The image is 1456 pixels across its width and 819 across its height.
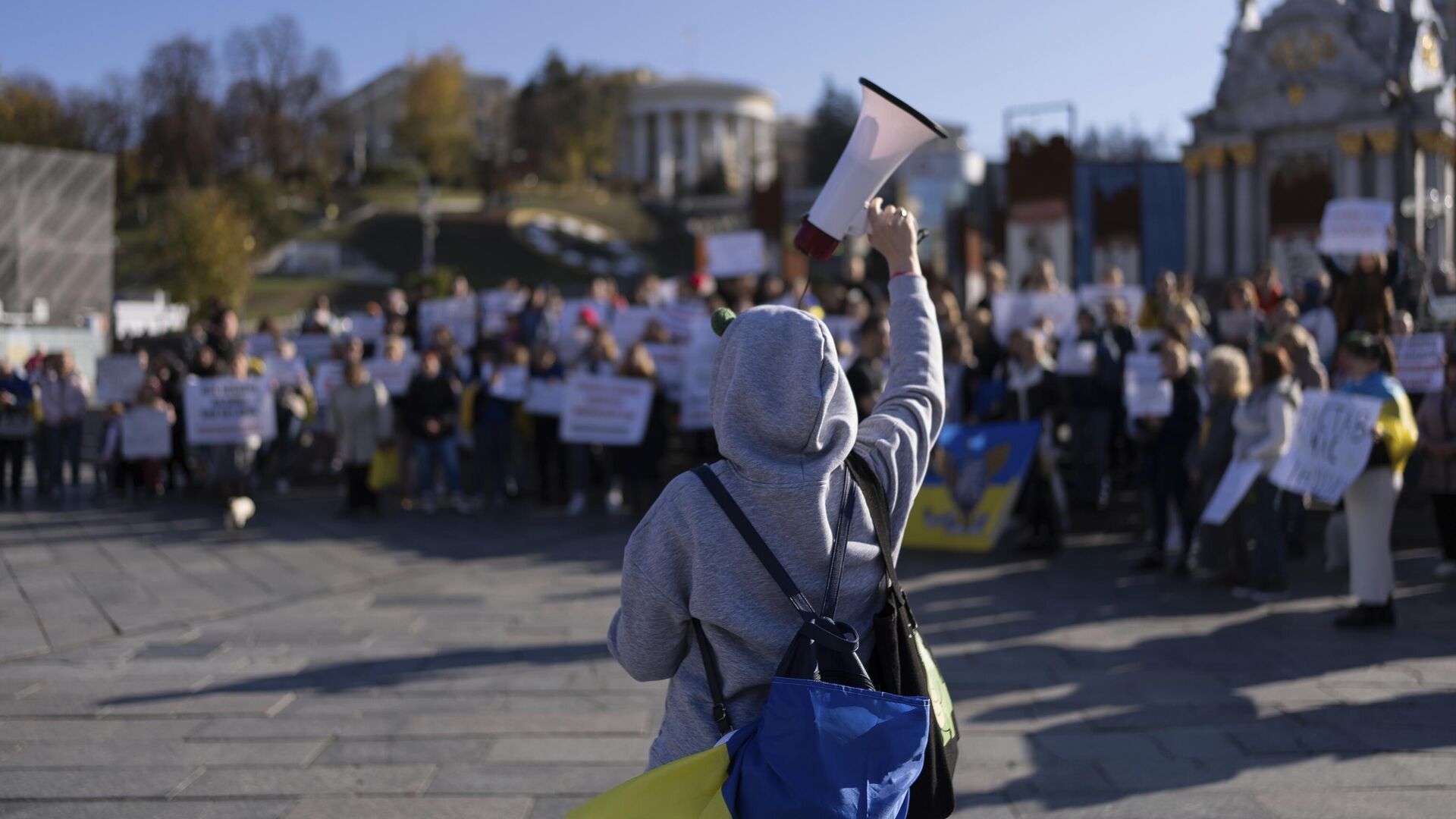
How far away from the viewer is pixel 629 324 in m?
15.9

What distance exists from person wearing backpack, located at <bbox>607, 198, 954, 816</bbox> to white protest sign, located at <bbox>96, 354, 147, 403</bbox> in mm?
14220

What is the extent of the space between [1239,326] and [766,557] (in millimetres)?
10733

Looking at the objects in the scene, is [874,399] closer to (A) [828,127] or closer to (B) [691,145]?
(A) [828,127]

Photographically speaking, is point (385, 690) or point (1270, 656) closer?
point (385, 690)

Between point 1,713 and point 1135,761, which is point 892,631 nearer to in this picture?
point 1135,761

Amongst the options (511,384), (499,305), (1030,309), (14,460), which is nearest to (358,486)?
(511,384)

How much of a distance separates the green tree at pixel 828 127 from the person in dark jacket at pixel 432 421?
82459 mm

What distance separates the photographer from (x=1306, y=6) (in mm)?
22312

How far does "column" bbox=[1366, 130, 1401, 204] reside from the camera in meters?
21.6

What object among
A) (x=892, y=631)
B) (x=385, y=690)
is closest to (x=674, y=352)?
(x=385, y=690)

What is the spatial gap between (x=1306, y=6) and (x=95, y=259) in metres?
27.2

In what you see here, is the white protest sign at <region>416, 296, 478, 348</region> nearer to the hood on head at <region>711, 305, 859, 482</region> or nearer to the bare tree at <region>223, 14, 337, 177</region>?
the hood on head at <region>711, 305, 859, 482</region>

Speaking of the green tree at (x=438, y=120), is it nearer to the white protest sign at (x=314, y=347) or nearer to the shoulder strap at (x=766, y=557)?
the white protest sign at (x=314, y=347)

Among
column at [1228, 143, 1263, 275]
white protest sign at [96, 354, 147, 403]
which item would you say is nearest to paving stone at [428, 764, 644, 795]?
white protest sign at [96, 354, 147, 403]
